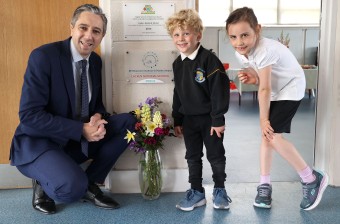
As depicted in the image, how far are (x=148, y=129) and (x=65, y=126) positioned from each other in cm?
45

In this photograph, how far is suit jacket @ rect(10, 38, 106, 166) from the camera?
1952 mm

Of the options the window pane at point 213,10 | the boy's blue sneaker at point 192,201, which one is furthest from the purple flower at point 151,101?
the window pane at point 213,10

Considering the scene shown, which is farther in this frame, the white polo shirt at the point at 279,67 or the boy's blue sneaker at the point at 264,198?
the boy's blue sneaker at the point at 264,198

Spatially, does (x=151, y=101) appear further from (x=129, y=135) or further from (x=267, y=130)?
(x=267, y=130)

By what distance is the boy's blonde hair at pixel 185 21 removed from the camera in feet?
6.59

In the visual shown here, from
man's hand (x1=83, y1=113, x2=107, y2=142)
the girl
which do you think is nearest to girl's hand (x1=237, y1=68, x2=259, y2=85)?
the girl

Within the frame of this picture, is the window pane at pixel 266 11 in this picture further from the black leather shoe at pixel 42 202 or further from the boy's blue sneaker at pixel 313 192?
→ the black leather shoe at pixel 42 202

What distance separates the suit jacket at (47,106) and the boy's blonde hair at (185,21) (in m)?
0.57

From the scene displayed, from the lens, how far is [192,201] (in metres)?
2.12

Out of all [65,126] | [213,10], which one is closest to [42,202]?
[65,126]

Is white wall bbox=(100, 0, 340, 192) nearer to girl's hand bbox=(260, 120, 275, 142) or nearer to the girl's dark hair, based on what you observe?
the girl's dark hair

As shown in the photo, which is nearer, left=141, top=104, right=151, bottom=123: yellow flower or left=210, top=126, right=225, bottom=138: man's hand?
left=210, top=126, right=225, bottom=138: man's hand

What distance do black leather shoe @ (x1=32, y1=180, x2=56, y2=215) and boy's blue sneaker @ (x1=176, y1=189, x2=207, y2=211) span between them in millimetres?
682

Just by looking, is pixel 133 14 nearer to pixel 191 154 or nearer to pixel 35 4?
pixel 35 4
